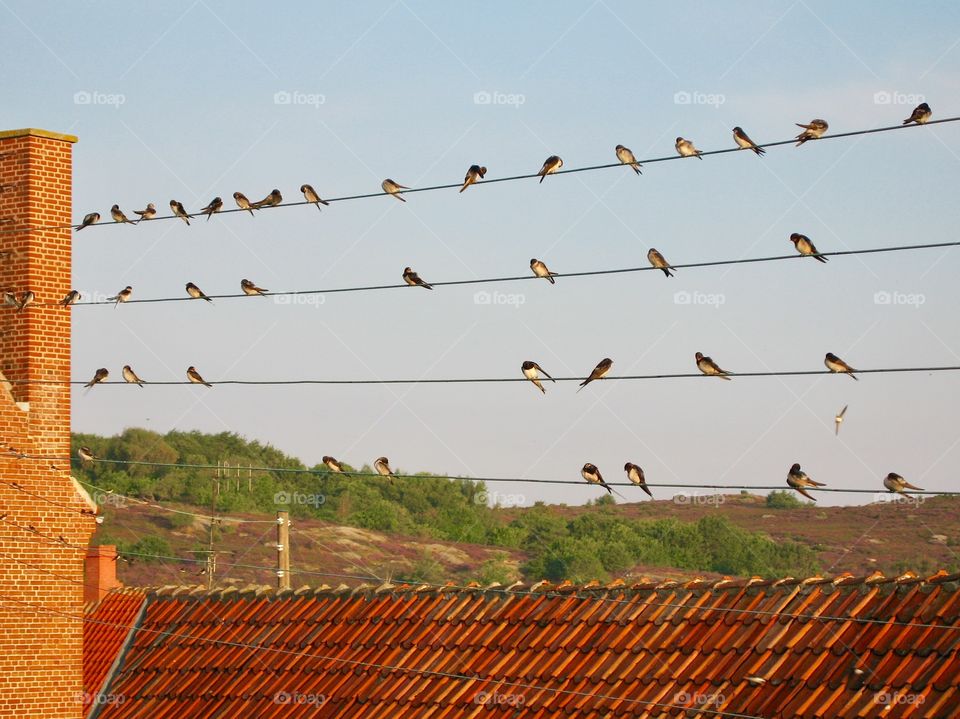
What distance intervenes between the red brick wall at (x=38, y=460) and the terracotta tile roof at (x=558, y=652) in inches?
66.1

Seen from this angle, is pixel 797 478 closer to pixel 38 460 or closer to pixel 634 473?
pixel 634 473

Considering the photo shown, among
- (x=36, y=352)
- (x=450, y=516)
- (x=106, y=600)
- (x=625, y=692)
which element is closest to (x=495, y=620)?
(x=625, y=692)

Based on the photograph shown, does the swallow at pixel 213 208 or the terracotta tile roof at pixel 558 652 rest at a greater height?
the swallow at pixel 213 208

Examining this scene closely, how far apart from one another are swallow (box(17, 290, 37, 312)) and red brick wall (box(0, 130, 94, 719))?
0.13m

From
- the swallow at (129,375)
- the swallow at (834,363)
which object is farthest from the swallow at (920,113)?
the swallow at (129,375)

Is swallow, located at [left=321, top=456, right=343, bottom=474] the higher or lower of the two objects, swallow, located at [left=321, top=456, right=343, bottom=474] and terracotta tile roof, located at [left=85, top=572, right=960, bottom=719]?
the higher

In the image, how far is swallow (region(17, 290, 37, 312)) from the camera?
19.8 meters

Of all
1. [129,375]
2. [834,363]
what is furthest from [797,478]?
[129,375]

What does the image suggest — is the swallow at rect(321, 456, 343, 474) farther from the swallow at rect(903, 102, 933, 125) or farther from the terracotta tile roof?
the swallow at rect(903, 102, 933, 125)

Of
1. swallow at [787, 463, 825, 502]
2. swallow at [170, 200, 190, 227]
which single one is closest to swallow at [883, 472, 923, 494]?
swallow at [787, 463, 825, 502]

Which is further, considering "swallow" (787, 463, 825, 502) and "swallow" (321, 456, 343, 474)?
"swallow" (321, 456, 343, 474)

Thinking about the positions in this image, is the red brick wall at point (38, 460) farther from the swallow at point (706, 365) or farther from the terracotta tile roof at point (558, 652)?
the swallow at point (706, 365)

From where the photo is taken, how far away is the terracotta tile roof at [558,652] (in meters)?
15.4

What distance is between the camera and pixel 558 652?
1775 centimetres
